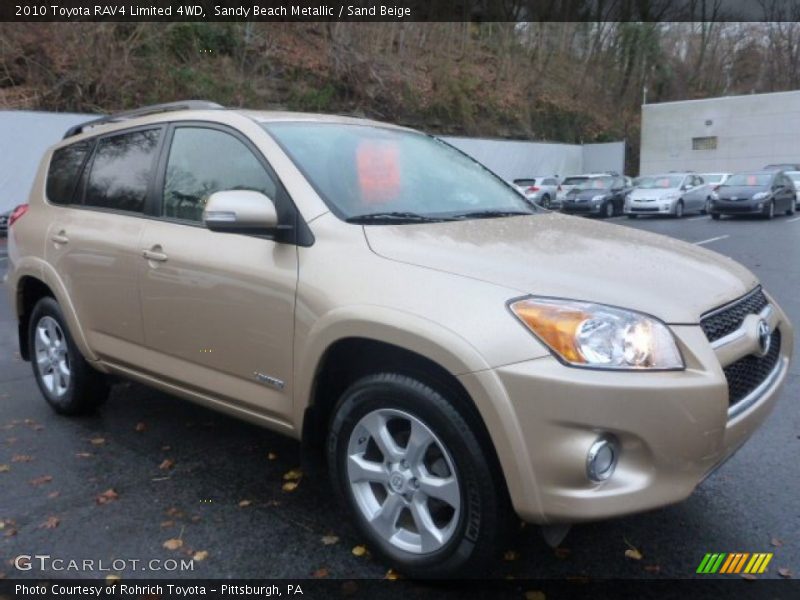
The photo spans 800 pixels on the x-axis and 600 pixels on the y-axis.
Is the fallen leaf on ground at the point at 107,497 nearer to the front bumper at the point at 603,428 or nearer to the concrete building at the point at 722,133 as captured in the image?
the front bumper at the point at 603,428

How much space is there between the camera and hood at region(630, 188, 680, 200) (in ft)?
76.1

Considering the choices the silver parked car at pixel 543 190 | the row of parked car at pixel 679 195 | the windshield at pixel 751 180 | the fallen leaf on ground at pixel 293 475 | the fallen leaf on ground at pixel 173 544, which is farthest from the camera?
the silver parked car at pixel 543 190

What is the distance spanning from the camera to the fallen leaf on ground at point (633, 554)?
Result: 9.95 feet

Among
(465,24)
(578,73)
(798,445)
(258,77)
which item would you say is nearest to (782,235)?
(798,445)

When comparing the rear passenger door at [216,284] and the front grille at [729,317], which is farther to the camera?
the rear passenger door at [216,284]

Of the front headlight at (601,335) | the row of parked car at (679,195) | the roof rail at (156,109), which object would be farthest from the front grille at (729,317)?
the row of parked car at (679,195)

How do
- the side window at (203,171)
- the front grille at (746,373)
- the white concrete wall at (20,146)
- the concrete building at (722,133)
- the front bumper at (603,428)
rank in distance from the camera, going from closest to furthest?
the front bumper at (603,428), the front grille at (746,373), the side window at (203,171), the white concrete wall at (20,146), the concrete building at (722,133)

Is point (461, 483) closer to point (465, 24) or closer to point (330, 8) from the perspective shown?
point (330, 8)

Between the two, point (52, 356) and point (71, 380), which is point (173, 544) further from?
point (52, 356)

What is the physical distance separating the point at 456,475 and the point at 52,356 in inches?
127

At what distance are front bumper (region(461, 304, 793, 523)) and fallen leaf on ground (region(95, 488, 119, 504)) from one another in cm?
205

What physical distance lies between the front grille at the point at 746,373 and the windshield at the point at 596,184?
75.0 ft

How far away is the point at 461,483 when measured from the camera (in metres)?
2.62

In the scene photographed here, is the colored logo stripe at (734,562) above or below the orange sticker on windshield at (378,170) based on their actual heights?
below
